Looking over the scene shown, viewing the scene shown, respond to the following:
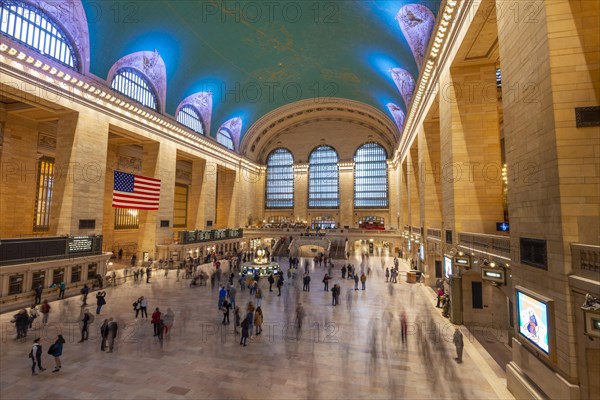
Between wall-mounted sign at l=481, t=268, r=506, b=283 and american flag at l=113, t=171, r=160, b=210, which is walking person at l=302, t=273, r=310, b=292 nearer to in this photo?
wall-mounted sign at l=481, t=268, r=506, b=283

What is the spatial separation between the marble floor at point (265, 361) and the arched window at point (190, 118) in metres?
20.3

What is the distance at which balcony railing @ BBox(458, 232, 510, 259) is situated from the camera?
27.1 feet

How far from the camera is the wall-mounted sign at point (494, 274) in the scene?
8445mm

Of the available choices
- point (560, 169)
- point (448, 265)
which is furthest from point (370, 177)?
point (560, 169)

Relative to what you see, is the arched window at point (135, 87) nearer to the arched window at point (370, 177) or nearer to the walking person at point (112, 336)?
the walking person at point (112, 336)

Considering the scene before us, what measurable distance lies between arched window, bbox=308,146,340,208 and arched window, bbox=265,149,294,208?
9.68 feet

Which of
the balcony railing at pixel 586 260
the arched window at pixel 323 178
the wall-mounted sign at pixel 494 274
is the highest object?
the arched window at pixel 323 178

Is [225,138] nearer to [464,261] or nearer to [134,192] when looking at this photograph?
[134,192]

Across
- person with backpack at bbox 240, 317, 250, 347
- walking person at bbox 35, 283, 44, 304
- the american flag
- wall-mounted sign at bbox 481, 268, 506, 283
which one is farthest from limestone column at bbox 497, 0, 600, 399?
the american flag

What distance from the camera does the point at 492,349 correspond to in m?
9.30

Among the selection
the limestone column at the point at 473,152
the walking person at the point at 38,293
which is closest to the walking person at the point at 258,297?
the limestone column at the point at 473,152

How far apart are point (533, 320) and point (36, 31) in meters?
23.4

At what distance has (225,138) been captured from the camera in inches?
1499

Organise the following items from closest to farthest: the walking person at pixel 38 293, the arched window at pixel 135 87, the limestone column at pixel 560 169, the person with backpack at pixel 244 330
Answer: the limestone column at pixel 560 169
the person with backpack at pixel 244 330
the walking person at pixel 38 293
the arched window at pixel 135 87
